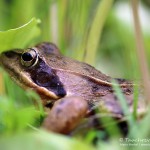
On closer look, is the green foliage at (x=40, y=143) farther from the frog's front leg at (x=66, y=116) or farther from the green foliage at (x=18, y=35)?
the green foliage at (x=18, y=35)

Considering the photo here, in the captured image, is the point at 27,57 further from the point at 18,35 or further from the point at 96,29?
the point at 96,29

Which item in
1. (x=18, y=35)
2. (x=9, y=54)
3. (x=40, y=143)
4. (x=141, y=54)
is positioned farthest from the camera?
(x=9, y=54)

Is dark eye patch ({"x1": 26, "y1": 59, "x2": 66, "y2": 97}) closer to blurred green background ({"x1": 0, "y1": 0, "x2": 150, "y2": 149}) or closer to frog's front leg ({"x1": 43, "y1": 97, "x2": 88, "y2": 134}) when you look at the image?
blurred green background ({"x1": 0, "y1": 0, "x2": 150, "y2": 149})

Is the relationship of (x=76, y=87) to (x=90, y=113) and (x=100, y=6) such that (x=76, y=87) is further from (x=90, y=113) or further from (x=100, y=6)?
(x=100, y=6)

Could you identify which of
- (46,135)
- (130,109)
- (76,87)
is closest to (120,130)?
(130,109)

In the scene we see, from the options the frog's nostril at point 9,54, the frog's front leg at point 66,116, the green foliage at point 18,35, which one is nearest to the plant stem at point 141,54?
the frog's front leg at point 66,116

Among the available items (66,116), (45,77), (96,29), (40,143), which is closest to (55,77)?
(45,77)
